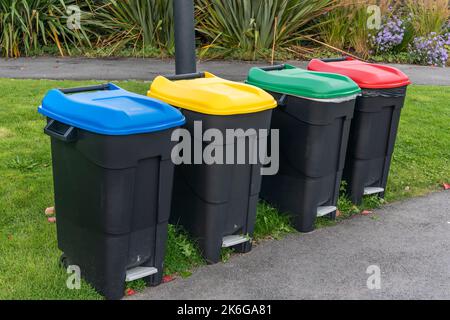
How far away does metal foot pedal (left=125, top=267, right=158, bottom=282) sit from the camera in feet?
10.6

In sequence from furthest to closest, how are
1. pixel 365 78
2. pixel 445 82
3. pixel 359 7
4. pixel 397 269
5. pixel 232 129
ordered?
1. pixel 359 7
2. pixel 445 82
3. pixel 365 78
4. pixel 397 269
5. pixel 232 129

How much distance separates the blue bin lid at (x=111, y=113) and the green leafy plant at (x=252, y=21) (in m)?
6.81

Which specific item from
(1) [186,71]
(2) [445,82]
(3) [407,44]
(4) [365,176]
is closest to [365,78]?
(4) [365,176]

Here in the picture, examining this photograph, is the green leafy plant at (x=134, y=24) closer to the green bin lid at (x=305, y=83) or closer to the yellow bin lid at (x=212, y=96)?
the green bin lid at (x=305, y=83)

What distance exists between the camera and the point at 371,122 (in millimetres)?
4434

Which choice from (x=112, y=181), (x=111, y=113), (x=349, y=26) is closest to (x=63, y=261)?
(x=112, y=181)

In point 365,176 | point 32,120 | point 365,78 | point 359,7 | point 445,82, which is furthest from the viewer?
point 359,7

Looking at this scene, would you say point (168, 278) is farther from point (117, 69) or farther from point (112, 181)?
point (117, 69)

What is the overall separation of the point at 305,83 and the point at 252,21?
20.5 feet

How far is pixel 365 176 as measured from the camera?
465 centimetres

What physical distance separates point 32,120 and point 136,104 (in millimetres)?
3442

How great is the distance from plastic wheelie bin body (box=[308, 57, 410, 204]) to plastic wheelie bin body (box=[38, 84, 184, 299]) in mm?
1833

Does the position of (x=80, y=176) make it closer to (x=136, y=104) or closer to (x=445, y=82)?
(x=136, y=104)
